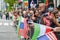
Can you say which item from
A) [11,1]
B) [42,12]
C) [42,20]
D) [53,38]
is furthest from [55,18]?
[11,1]

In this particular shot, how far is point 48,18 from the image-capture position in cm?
883

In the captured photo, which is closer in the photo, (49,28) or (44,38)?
(44,38)

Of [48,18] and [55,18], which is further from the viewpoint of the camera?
[48,18]

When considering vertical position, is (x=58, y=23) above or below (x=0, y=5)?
above

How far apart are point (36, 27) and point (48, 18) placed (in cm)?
92

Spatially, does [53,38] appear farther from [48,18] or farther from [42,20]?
[42,20]

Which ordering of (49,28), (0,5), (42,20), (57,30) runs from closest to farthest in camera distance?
(57,30), (49,28), (42,20), (0,5)

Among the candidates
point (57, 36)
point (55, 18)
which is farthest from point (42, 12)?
point (57, 36)

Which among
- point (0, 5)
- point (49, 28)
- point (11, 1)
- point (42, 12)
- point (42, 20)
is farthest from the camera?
point (0, 5)

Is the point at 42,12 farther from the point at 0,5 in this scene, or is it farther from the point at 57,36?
the point at 0,5

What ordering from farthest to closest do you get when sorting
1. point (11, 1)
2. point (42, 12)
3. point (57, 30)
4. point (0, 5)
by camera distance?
point (0, 5) < point (11, 1) < point (42, 12) < point (57, 30)

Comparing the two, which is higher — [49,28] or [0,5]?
[49,28]

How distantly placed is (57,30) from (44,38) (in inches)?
16.2

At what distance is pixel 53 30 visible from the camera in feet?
24.7
